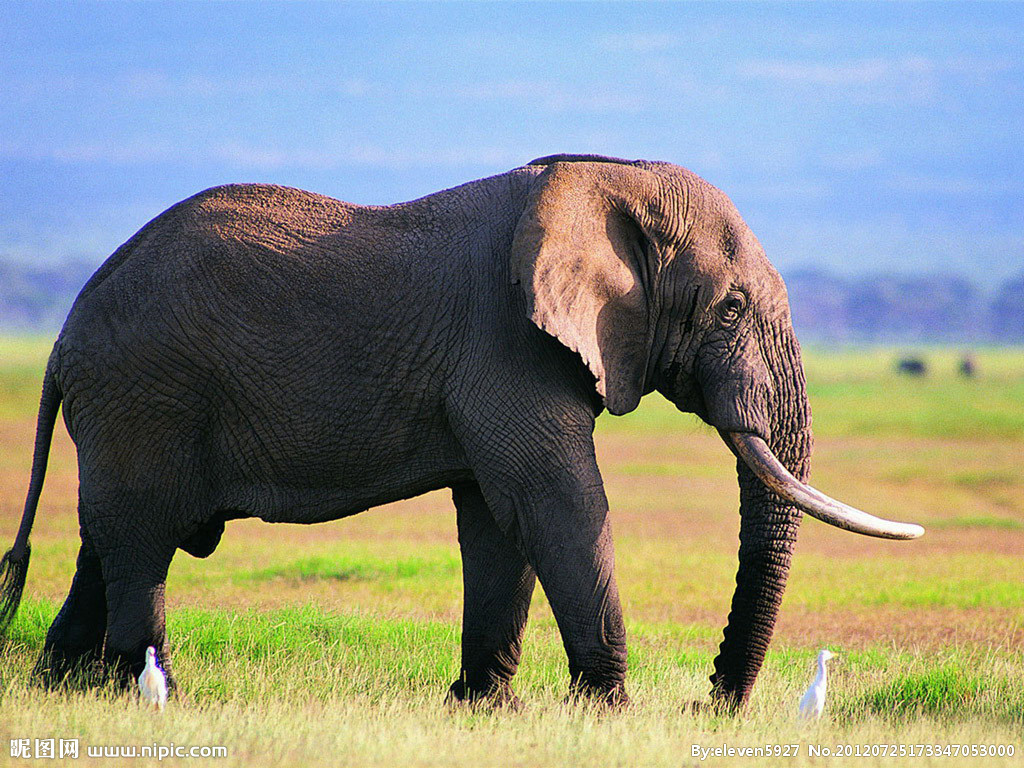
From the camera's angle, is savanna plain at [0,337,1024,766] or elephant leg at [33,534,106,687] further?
elephant leg at [33,534,106,687]

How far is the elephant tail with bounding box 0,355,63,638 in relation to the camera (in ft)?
26.7

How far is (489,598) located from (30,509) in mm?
2711

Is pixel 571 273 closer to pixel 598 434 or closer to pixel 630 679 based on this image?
pixel 630 679

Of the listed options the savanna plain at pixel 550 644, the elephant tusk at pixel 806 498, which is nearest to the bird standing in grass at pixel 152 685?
the savanna plain at pixel 550 644

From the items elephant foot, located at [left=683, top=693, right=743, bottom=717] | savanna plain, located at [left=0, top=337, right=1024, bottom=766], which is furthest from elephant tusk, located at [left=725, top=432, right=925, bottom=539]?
elephant foot, located at [left=683, top=693, right=743, bottom=717]

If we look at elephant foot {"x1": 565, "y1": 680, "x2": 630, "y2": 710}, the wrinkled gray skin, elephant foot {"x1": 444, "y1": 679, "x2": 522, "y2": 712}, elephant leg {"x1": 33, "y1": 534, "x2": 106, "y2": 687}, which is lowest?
elephant foot {"x1": 444, "y1": 679, "x2": 522, "y2": 712}

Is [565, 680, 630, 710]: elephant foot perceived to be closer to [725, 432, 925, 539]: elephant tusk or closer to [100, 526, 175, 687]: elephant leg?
[725, 432, 925, 539]: elephant tusk

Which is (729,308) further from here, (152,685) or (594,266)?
(152,685)

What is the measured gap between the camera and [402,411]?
7574 millimetres

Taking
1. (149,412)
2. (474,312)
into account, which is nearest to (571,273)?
(474,312)

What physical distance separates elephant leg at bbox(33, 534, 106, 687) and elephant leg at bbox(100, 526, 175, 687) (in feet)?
2.06

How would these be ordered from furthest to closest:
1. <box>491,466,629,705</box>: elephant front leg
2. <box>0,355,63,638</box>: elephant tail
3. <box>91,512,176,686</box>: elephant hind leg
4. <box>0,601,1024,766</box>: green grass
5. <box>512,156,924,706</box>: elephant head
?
<box>0,355,63,638</box>: elephant tail
<box>91,512,176,686</box>: elephant hind leg
<box>512,156,924,706</box>: elephant head
<box>491,466,629,705</box>: elephant front leg
<box>0,601,1024,766</box>: green grass

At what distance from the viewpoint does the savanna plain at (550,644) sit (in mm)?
6891

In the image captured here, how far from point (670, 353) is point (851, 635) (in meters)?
5.99
